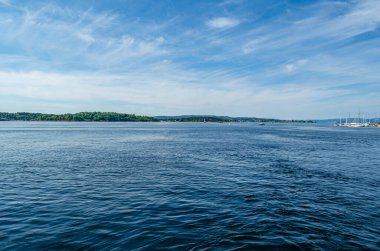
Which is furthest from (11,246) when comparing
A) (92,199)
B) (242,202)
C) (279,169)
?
(279,169)

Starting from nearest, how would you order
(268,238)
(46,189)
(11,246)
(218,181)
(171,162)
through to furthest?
(11,246) < (268,238) < (46,189) < (218,181) < (171,162)

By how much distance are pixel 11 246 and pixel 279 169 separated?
32.1m

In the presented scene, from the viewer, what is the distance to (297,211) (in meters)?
19.6

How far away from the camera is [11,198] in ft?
72.4

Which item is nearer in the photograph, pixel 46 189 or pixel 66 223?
pixel 66 223

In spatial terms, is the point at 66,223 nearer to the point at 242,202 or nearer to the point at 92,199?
the point at 92,199

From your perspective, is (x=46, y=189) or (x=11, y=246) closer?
(x=11, y=246)

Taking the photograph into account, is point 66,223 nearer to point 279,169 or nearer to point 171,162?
point 171,162

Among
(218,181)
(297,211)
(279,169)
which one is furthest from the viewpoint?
(279,169)

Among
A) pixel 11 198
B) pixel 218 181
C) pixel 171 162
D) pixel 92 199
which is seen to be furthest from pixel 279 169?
pixel 11 198

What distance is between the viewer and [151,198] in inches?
885

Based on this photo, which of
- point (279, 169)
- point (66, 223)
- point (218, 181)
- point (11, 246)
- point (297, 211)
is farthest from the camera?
point (279, 169)

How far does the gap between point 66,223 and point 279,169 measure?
2891cm

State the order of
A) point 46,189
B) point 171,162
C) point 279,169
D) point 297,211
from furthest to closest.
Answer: point 171,162
point 279,169
point 46,189
point 297,211
